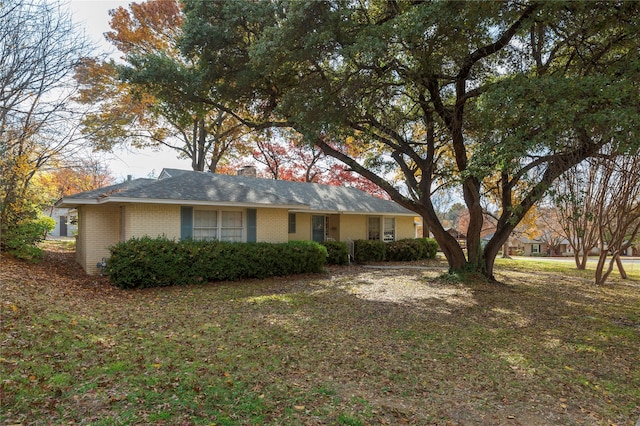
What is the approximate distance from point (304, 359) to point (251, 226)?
8710 mm

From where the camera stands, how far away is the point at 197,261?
36.5 feet

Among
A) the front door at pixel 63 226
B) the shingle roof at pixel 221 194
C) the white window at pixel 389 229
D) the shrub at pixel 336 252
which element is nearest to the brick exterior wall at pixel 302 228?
the shingle roof at pixel 221 194

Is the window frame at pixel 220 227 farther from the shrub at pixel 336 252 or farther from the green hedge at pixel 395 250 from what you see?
the green hedge at pixel 395 250

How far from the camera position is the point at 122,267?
10000 mm

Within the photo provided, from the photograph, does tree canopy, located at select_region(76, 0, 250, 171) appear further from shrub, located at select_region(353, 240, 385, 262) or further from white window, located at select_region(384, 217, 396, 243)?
white window, located at select_region(384, 217, 396, 243)

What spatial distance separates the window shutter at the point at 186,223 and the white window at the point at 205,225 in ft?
0.66

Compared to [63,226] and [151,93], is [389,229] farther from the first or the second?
[63,226]

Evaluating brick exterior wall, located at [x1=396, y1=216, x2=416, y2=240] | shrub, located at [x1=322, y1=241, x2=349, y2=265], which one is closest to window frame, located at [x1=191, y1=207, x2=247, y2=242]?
shrub, located at [x1=322, y1=241, x2=349, y2=265]

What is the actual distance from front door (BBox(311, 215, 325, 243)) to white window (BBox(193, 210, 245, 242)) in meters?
5.99

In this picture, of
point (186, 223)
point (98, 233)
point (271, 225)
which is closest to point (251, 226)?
point (271, 225)

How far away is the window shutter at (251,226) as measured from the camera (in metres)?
13.5

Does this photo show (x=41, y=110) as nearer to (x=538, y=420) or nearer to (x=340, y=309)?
(x=340, y=309)

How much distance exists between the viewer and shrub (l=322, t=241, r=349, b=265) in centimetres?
1688

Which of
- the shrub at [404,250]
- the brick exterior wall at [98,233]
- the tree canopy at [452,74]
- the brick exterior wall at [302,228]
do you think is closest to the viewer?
the tree canopy at [452,74]
